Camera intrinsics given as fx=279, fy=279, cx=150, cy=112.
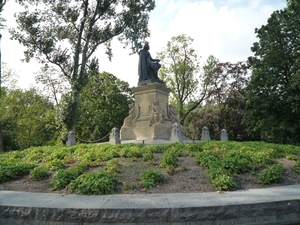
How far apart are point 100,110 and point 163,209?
35.9 meters

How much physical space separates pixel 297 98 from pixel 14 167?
1866cm

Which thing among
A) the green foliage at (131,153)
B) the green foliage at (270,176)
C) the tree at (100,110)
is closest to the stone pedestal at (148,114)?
the green foliage at (131,153)

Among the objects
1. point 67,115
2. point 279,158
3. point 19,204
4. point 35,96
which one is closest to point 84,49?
point 67,115

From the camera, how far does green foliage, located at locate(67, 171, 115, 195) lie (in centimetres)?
598

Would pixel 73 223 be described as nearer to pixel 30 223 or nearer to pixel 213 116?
pixel 30 223

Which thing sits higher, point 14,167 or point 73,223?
point 14,167

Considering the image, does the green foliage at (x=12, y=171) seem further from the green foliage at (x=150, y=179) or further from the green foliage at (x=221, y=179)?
the green foliage at (x=221, y=179)

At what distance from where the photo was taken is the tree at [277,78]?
2189 cm

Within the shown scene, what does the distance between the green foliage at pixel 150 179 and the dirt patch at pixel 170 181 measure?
4.5 inches

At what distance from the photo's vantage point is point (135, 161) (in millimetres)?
8766

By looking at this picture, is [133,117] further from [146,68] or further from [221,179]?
[221,179]

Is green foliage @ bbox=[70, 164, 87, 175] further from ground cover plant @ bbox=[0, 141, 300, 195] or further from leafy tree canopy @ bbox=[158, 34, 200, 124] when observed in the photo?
leafy tree canopy @ bbox=[158, 34, 200, 124]

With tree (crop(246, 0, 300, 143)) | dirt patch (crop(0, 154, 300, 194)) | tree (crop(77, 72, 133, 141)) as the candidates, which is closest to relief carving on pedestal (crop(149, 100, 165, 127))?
dirt patch (crop(0, 154, 300, 194))

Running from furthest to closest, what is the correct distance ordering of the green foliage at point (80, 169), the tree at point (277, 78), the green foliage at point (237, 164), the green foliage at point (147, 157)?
the tree at point (277, 78), the green foliage at point (147, 157), the green foliage at point (80, 169), the green foliage at point (237, 164)
